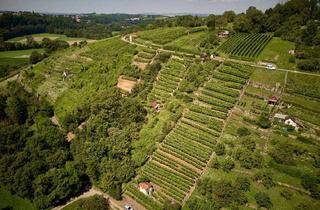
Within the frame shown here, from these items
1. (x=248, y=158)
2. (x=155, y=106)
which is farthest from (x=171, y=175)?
(x=155, y=106)

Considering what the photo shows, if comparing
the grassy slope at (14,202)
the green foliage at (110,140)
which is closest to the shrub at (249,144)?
the green foliage at (110,140)

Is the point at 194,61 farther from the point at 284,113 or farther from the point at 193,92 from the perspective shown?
the point at 284,113

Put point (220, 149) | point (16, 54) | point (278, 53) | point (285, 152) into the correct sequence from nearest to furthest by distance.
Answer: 1. point (285, 152)
2. point (220, 149)
3. point (278, 53)
4. point (16, 54)

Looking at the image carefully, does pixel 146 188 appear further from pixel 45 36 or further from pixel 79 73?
pixel 45 36

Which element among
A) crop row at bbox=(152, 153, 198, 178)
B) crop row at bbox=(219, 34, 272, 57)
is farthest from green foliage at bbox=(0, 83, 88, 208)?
crop row at bbox=(219, 34, 272, 57)

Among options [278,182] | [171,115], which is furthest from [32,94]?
[278,182]

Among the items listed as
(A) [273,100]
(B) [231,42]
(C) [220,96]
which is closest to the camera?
(A) [273,100]
